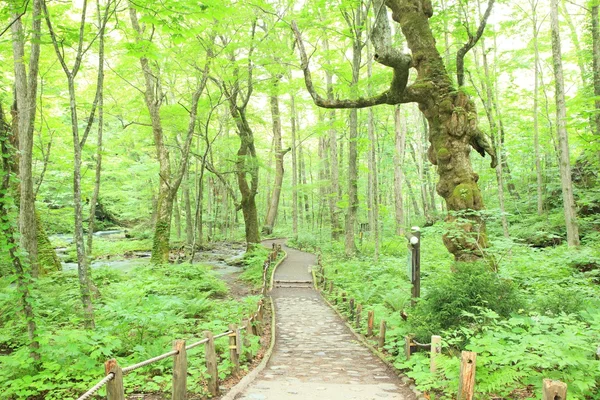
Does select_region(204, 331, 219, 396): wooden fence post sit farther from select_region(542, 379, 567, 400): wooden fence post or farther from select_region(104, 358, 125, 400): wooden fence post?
Answer: select_region(542, 379, 567, 400): wooden fence post

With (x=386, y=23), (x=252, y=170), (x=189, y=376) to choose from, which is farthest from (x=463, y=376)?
(x=252, y=170)

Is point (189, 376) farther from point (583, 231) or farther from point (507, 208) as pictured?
point (507, 208)

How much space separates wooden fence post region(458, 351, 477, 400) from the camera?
3.95 meters

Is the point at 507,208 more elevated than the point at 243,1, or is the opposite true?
the point at 243,1

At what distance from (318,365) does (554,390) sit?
4277 millimetres

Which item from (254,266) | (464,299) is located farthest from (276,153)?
(464,299)

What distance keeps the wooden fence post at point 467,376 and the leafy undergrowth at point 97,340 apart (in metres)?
3.16

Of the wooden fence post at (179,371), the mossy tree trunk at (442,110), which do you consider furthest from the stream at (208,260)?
the wooden fence post at (179,371)

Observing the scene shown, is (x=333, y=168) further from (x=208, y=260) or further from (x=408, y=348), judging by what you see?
(x=408, y=348)

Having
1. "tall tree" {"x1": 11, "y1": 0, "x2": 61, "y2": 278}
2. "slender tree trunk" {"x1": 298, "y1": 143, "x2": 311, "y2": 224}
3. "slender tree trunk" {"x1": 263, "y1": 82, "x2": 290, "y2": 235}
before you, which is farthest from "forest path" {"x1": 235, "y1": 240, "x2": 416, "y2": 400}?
"slender tree trunk" {"x1": 298, "y1": 143, "x2": 311, "y2": 224}

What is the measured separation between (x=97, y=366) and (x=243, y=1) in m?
12.7

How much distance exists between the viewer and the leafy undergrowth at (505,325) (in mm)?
3811

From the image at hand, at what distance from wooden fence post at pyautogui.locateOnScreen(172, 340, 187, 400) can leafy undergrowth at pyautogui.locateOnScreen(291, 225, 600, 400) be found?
2915mm

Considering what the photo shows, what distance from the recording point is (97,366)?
531 cm
